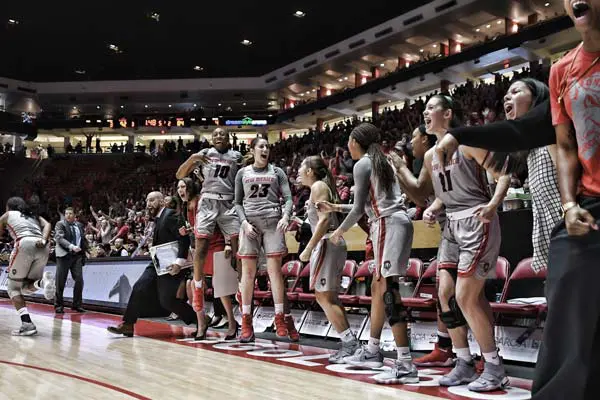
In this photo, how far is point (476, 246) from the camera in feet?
12.5

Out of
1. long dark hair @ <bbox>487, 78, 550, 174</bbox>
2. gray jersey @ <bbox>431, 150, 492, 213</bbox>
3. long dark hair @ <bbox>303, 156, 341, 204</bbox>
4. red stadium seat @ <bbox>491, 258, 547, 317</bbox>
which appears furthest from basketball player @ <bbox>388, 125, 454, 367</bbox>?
long dark hair @ <bbox>487, 78, 550, 174</bbox>

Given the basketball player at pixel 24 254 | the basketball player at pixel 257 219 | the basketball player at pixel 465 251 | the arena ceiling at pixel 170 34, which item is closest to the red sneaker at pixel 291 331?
the basketball player at pixel 257 219

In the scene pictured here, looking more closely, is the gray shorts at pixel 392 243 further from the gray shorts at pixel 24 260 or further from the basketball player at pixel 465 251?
the gray shorts at pixel 24 260

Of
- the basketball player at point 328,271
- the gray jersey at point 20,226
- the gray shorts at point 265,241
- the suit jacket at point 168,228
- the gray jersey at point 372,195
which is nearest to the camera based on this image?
the gray jersey at point 372,195

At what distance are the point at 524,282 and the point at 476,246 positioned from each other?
5.21 ft

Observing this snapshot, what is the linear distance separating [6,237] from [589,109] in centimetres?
2131

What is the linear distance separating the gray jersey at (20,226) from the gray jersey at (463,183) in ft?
17.8

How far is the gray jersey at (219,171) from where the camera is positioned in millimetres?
6738

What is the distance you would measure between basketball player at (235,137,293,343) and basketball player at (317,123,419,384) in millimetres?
1351

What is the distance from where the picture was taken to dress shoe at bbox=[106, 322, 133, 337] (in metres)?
6.91

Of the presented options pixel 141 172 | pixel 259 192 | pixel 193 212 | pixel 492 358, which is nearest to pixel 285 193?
pixel 259 192

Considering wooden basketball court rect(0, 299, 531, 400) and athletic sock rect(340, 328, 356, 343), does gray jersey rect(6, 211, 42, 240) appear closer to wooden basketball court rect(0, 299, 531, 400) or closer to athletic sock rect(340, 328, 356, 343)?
wooden basketball court rect(0, 299, 531, 400)

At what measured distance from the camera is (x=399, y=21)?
2712cm

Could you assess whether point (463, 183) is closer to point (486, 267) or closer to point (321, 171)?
point (486, 267)
